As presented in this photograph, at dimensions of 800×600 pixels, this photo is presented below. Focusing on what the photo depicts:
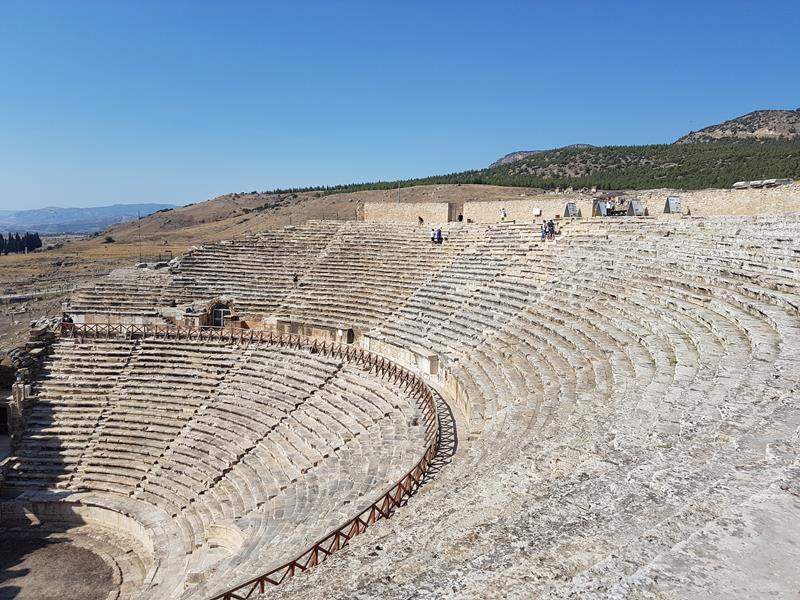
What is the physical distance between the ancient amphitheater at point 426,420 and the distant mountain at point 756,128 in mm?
58171

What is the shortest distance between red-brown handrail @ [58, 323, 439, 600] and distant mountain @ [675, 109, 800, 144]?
61.8 meters

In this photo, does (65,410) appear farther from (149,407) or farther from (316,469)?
(316,469)

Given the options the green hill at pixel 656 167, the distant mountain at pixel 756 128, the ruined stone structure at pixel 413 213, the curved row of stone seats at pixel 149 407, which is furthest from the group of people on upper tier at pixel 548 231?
the distant mountain at pixel 756 128

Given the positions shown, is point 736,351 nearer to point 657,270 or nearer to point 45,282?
point 657,270

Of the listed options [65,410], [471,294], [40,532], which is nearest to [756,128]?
[471,294]

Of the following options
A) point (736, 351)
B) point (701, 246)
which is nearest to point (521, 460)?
point (736, 351)

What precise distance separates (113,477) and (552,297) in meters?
12.1

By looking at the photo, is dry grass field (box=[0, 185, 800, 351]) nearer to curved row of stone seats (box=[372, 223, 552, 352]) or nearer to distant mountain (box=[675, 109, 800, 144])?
curved row of stone seats (box=[372, 223, 552, 352])

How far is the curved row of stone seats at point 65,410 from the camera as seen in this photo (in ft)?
50.3

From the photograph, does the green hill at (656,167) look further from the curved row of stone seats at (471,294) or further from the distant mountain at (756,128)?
the curved row of stone seats at (471,294)

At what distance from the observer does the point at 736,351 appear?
803 centimetres

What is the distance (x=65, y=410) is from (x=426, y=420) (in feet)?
37.6

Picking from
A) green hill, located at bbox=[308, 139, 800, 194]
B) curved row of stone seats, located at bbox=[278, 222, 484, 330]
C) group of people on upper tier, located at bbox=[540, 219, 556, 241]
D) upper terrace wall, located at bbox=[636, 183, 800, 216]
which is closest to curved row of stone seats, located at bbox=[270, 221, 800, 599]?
upper terrace wall, located at bbox=[636, 183, 800, 216]

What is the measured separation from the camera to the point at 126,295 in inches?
882
